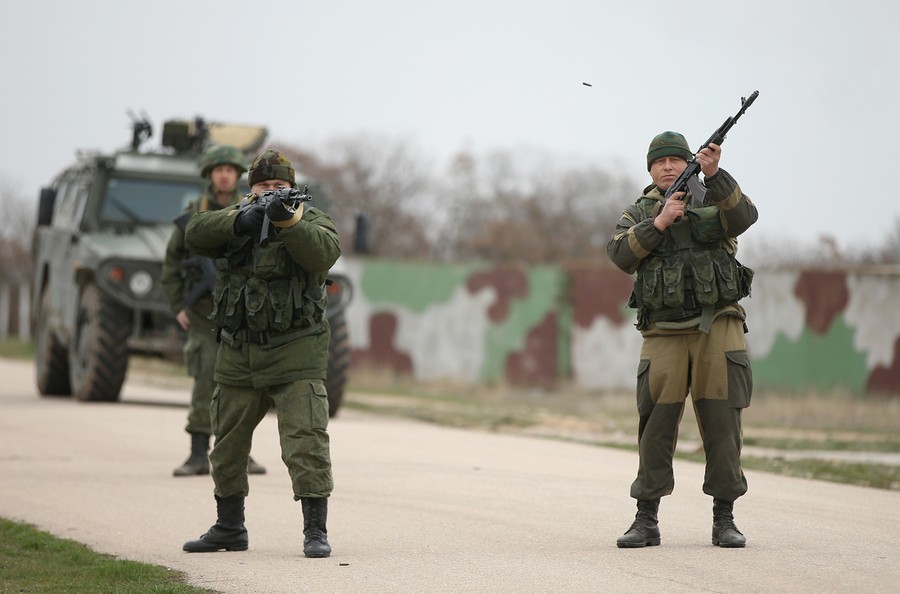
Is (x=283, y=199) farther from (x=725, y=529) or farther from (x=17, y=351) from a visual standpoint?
(x=17, y=351)

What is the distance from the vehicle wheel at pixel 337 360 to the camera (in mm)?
15094

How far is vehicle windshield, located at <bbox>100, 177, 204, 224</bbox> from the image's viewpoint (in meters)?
16.5

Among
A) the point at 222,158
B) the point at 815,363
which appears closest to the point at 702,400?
the point at 222,158

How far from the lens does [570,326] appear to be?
83.7ft

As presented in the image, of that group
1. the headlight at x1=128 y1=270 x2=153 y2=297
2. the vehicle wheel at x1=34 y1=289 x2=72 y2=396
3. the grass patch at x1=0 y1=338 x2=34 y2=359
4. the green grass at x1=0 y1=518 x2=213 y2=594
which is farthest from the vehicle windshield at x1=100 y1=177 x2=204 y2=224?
the grass patch at x1=0 y1=338 x2=34 y2=359

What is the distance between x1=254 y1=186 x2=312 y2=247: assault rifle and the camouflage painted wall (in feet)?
53.1

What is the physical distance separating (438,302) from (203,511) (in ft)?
61.8

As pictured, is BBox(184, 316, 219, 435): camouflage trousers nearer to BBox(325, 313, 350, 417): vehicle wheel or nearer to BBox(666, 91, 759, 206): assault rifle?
BBox(666, 91, 759, 206): assault rifle

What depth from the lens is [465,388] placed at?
25.7 meters

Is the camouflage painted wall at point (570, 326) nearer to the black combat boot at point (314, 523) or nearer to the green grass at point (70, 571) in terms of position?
the black combat boot at point (314, 523)

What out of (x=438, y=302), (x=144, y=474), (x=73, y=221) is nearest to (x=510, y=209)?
(x=438, y=302)

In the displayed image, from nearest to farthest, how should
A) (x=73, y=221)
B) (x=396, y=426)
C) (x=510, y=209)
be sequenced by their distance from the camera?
(x=396, y=426) < (x=73, y=221) < (x=510, y=209)

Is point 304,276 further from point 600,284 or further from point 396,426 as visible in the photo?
point 600,284

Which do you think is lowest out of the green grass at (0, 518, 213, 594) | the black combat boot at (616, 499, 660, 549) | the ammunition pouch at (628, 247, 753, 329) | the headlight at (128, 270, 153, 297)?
the green grass at (0, 518, 213, 594)
